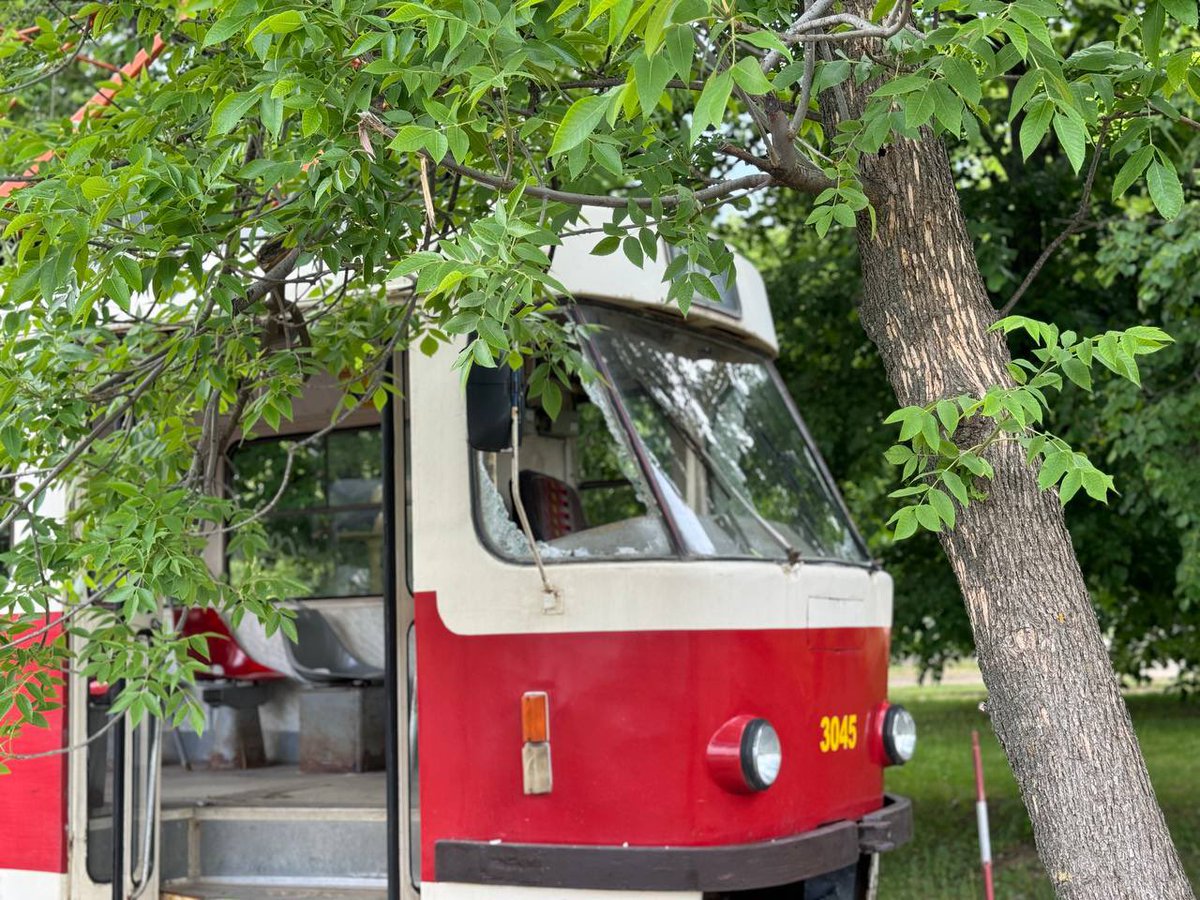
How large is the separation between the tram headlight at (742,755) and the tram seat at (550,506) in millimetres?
941

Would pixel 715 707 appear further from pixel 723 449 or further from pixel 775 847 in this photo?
pixel 723 449

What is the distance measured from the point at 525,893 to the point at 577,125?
262 centimetres

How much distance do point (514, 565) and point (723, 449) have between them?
1.06m

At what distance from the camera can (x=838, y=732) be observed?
5.10 metres

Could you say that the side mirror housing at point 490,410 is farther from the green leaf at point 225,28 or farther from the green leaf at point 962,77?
the green leaf at point 962,77

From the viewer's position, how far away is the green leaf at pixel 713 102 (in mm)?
2410

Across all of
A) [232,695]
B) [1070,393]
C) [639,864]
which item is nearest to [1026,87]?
[639,864]

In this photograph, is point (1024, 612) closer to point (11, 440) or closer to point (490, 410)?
point (490, 410)

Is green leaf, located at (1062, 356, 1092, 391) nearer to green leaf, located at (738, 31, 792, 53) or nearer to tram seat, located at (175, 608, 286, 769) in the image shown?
green leaf, located at (738, 31, 792, 53)

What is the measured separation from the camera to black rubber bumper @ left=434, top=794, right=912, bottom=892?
4.33 metres

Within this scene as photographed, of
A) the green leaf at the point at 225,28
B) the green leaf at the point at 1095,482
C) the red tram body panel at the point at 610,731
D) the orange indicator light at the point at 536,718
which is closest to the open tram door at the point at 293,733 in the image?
the red tram body panel at the point at 610,731

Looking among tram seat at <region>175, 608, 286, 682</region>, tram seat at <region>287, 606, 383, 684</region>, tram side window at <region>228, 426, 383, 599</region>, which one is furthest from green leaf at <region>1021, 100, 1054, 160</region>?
tram seat at <region>175, 608, 286, 682</region>

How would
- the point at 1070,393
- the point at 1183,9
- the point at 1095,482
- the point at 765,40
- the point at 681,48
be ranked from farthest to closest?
1. the point at 1070,393
2. the point at 1095,482
3. the point at 1183,9
4. the point at 765,40
5. the point at 681,48

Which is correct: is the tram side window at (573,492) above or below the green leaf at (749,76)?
below
